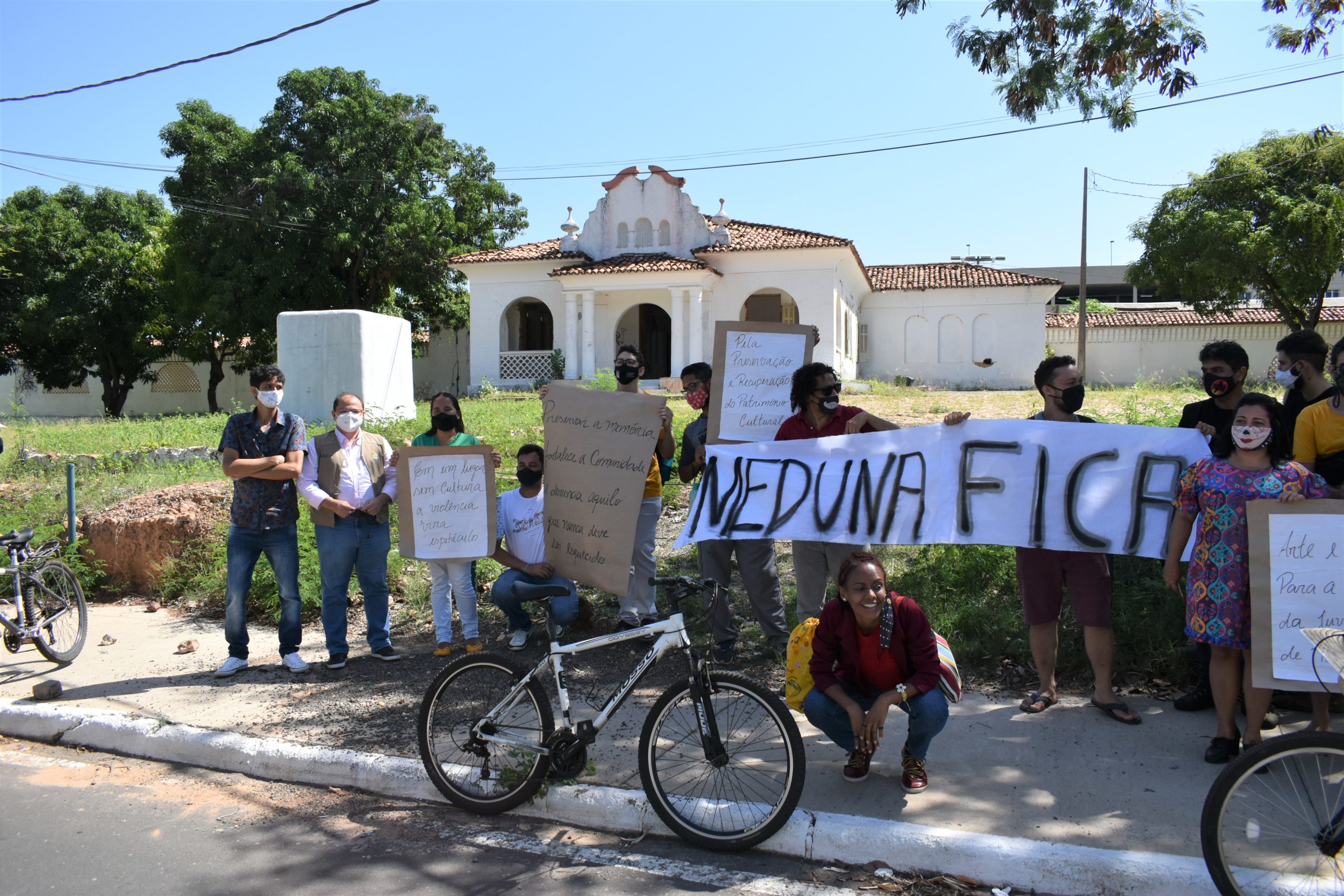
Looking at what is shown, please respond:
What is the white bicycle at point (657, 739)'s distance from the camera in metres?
3.74

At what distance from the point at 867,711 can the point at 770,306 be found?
2894 cm

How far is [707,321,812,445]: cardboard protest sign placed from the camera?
580cm

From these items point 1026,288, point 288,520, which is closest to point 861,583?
point 288,520

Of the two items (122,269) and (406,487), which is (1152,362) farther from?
(122,269)

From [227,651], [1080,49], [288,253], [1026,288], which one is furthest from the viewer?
[1026,288]

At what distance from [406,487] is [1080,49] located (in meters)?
6.91

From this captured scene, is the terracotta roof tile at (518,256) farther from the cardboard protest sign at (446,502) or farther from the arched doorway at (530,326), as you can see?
the cardboard protest sign at (446,502)

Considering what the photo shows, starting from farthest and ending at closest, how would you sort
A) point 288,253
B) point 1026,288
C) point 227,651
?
1. point 1026,288
2. point 288,253
3. point 227,651

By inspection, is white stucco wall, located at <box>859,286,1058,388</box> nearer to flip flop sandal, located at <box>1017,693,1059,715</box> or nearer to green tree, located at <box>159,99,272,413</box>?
green tree, located at <box>159,99,272,413</box>

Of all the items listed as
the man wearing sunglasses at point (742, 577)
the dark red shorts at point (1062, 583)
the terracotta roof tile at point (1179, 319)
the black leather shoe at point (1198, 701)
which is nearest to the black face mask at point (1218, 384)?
the dark red shorts at point (1062, 583)

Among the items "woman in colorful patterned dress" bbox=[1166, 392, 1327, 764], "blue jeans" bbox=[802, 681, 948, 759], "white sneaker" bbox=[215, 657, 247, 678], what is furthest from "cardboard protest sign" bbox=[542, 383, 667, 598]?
"woman in colorful patterned dress" bbox=[1166, 392, 1327, 764]

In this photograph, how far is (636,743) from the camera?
4824 mm

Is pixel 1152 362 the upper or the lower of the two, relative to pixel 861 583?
upper

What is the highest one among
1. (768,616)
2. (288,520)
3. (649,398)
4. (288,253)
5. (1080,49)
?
(288,253)
